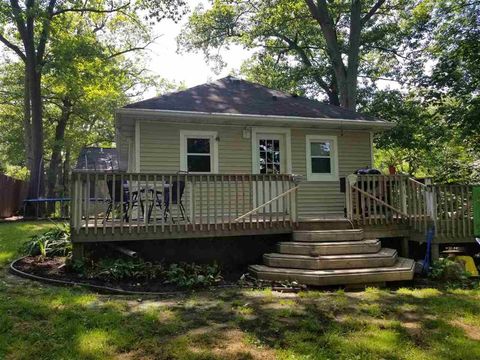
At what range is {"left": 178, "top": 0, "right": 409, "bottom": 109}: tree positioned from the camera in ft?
59.4

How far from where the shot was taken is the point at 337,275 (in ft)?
20.4

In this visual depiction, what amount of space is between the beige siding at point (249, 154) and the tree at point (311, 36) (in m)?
6.98

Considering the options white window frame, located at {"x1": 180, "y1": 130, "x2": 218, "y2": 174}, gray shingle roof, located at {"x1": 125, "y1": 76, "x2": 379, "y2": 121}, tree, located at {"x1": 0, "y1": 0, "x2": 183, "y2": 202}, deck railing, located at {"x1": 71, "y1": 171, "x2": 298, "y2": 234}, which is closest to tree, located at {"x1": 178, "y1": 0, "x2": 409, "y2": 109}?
tree, located at {"x1": 0, "y1": 0, "x2": 183, "y2": 202}

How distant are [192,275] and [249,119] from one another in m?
4.13

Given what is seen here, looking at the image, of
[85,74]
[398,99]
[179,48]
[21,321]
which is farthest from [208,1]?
[21,321]

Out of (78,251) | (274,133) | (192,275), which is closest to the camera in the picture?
(192,275)

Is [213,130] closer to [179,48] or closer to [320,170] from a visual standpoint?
[320,170]

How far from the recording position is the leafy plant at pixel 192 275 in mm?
6129

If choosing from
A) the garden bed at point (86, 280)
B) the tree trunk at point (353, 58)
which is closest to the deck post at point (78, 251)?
A: the garden bed at point (86, 280)

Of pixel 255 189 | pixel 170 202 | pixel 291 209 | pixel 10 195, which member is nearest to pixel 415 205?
pixel 291 209

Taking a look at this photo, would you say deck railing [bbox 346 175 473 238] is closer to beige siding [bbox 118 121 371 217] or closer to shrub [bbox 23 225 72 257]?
beige siding [bbox 118 121 371 217]

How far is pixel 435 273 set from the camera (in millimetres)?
7066

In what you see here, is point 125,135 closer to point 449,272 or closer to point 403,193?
point 403,193

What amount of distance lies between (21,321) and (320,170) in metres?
7.86
